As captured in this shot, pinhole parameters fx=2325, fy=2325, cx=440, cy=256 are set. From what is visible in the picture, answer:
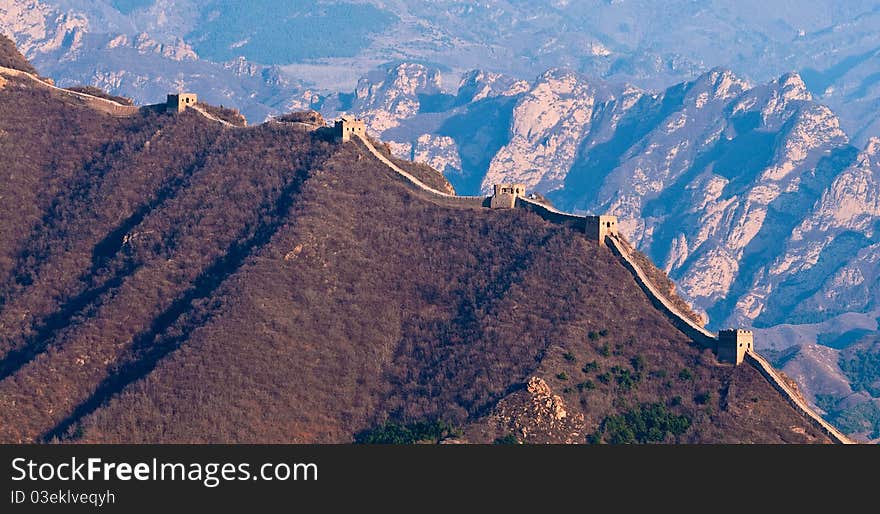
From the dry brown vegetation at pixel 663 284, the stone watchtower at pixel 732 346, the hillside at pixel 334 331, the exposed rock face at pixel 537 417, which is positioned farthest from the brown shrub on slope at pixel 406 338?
the dry brown vegetation at pixel 663 284

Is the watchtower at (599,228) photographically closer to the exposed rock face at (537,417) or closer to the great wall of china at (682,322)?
the great wall of china at (682,322)

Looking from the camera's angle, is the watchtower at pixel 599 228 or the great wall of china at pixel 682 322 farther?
the watchtower at pixel 599 228

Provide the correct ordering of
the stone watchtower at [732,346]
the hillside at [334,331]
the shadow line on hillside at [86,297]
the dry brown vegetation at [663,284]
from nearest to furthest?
the hillside at [334,331], the stone watchtower at [732,346], the shadow line on hillside at [86,297], the dry brown vegetation at [663,284]

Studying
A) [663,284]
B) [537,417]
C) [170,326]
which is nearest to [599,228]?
[663,284]

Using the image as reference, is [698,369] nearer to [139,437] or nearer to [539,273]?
[539,273]

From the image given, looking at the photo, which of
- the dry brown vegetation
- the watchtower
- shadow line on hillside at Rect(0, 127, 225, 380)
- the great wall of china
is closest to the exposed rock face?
the great wall of china

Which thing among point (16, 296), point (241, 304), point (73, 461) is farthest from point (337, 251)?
point (73, 461)

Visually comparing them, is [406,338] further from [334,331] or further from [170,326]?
[170,326]
